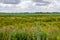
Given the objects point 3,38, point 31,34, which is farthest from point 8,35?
point 31,34

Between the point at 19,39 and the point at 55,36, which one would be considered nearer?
the point at 19,39

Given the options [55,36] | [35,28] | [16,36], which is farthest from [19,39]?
[55,36]

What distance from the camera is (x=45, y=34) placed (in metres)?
10.8

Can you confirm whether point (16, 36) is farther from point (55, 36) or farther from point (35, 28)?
point (55, 36)

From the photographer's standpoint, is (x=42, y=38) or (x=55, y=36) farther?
(x=55, y=36)

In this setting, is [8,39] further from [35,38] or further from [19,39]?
[35,38]

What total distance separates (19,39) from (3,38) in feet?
2.37

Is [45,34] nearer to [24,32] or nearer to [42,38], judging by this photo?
[42,38]

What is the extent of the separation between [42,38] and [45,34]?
282 mm

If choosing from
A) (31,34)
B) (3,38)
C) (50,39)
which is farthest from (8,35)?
(50,39)

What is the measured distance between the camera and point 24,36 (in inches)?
427

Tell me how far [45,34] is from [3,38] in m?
1.91

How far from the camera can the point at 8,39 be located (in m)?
10.4

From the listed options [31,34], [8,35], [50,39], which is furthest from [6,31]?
[50,39]
